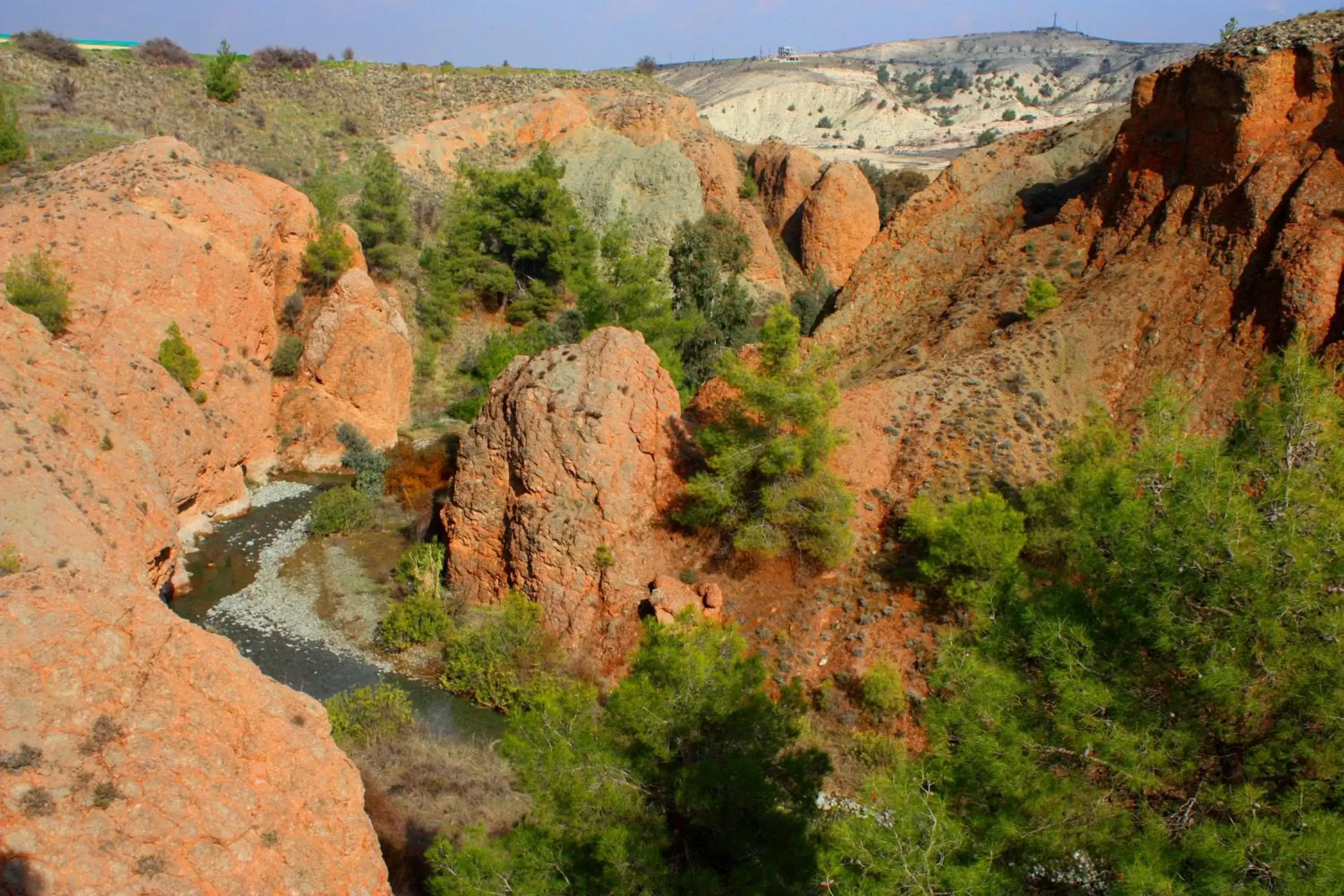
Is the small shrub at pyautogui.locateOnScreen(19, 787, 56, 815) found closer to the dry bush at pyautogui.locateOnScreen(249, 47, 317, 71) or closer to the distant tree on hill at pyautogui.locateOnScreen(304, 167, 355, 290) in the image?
the distant tree on hill at pyautogui.locateOnScreen(304, 167, 355, 290)

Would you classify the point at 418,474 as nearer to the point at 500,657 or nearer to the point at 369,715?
the point at 500,657

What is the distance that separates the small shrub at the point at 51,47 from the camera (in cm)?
4397

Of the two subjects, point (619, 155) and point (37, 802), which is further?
point (619, 155)

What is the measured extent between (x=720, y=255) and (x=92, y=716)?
1571 inches

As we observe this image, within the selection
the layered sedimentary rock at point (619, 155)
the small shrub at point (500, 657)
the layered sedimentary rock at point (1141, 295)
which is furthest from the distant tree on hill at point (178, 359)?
the layered sedimentary rock at point (619, 155)

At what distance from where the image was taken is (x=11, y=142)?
3055 cm

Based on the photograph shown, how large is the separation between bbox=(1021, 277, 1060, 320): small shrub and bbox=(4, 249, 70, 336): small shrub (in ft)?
69.9

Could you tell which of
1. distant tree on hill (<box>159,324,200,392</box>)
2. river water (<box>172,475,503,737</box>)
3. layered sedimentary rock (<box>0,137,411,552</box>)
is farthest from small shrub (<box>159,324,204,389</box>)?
river water (<box>172,475,503,737</box>)

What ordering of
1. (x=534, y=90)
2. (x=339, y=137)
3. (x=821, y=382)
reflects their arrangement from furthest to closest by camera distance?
(x=534, y=90), (x=339, y=137), (x=821, y=382)

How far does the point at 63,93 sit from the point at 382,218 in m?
16.0

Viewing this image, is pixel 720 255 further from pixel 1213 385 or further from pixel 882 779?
pixel 882 779

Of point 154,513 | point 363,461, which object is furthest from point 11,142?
point 154,513

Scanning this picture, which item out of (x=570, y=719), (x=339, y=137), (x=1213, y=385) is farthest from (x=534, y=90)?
(x=570, y=719)

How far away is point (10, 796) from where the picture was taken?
6.37m
